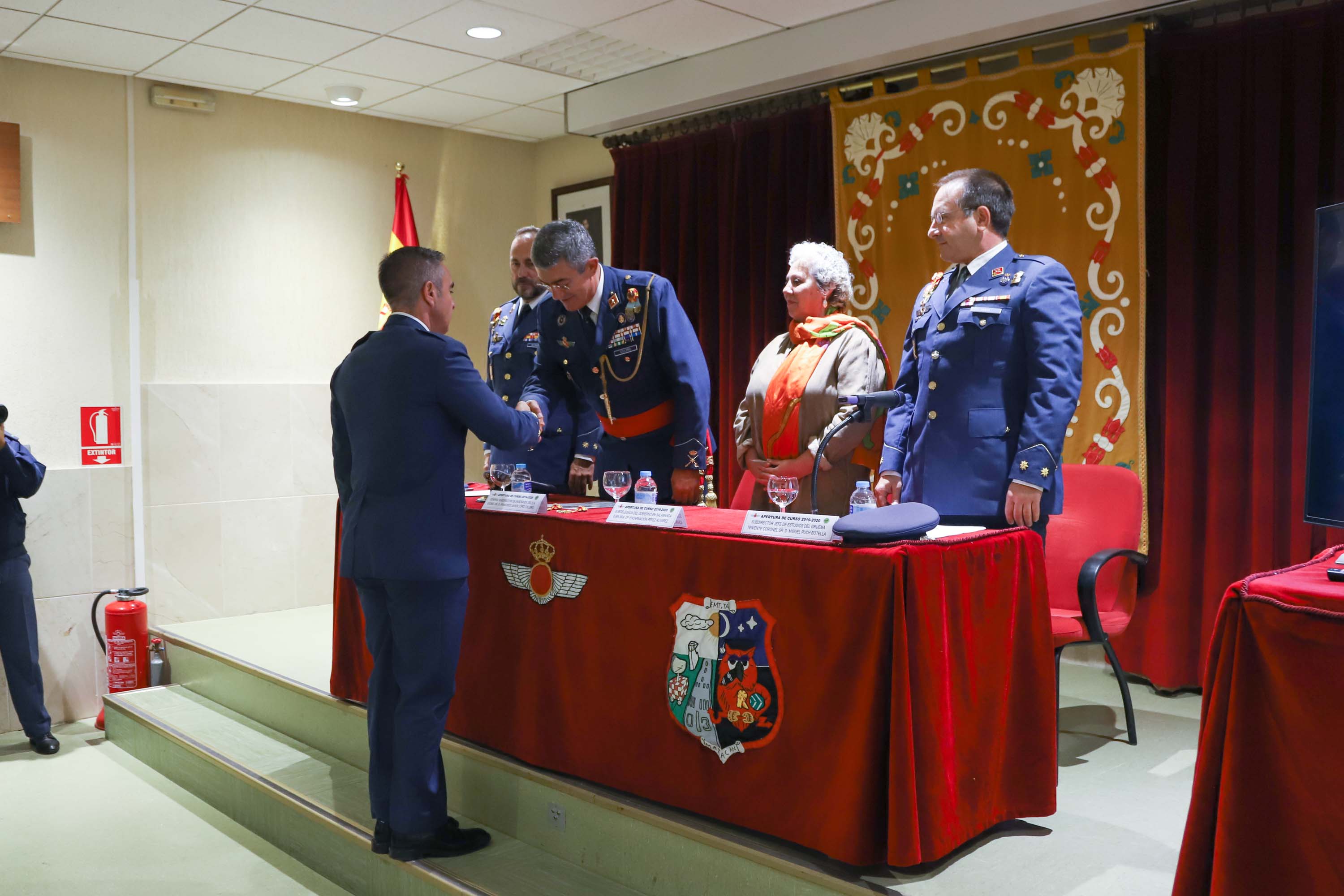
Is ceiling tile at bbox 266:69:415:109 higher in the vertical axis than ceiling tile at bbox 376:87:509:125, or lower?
lower

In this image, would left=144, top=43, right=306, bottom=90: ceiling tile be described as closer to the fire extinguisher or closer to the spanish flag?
the spanish flag

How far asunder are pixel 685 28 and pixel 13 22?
8.84 feet

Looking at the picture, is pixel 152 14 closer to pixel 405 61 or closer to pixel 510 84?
pixel 405 61

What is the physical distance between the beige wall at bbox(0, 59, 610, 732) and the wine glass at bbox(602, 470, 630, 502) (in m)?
3.20

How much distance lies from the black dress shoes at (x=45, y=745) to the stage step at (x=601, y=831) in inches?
52.6

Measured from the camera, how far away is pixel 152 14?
409cm

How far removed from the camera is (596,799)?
2.46 metres

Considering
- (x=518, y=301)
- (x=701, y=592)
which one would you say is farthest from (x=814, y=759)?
(x=518, y=301)

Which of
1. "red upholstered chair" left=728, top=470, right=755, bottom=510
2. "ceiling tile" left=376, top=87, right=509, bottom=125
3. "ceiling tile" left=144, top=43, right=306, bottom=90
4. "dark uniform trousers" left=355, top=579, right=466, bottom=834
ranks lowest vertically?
"dark uniform trousers" left=355, top=579, right=466, bottom=834

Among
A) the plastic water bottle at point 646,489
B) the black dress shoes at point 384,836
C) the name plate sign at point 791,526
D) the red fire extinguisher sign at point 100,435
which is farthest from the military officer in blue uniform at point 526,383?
the red fire extinguisher sign at point 100,435

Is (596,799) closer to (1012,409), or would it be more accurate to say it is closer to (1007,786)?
(1007,786)

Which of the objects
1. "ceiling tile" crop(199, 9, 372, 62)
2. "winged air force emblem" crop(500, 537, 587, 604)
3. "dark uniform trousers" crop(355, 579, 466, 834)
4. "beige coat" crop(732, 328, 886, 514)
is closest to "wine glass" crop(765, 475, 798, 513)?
"winged air force emblem" crop(500, 537, 587, 604)

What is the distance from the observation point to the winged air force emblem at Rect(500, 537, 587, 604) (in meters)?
2.60

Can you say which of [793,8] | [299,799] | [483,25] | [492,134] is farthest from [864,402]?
[492,134]
